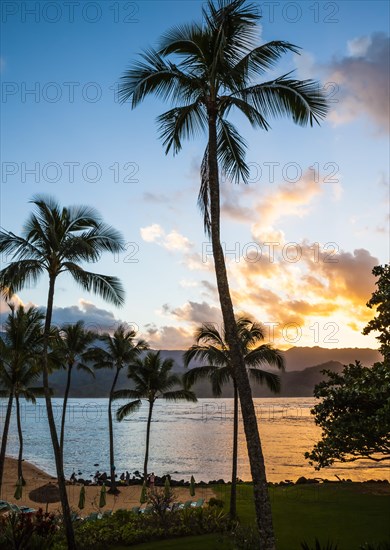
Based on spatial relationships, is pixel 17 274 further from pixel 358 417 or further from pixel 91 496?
pixel 91 496

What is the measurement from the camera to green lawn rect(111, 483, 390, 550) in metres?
18.8

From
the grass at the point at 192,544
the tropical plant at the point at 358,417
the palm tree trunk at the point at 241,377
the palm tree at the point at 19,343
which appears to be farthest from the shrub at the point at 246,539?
the palm tree at the point at 19,343

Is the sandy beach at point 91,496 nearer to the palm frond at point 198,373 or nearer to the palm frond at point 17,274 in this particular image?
the palm frond at point 198,373

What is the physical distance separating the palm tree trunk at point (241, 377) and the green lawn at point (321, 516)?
6.45 m

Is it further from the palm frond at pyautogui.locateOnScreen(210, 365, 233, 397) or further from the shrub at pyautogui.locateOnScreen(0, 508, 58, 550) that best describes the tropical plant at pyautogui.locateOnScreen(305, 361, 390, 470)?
the palm frond at pyautogui.locateOnScreen(210, 365, 233, 397)

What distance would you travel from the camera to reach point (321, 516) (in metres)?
23.3

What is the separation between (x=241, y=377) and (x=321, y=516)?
14.7m

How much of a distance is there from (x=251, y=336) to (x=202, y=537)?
10.6m

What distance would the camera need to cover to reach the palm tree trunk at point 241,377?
11.6m

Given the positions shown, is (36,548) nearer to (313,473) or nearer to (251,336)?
(251,336)

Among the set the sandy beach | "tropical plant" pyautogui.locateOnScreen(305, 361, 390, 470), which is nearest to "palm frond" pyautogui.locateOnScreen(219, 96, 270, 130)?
"tropical plant" pyautogui.locateOnScreen(305, 361, 390, 470)

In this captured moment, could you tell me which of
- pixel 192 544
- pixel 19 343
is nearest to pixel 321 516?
pixel 192 544

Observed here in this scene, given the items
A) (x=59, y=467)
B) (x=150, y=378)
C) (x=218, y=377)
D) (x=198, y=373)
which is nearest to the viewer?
(x=59, y=467)

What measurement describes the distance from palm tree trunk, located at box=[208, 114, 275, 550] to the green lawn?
6449mm
